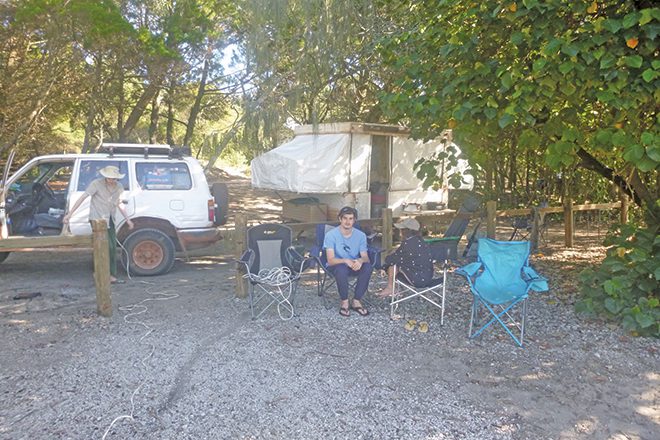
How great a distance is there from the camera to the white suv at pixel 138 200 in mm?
6727

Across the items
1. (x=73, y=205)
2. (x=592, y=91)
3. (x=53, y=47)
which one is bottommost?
(x=73, y=205)

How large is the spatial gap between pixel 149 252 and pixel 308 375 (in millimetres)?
3996

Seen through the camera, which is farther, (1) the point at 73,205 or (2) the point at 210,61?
(2) the point at 210,61

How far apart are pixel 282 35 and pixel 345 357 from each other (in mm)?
5735

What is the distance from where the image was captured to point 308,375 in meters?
3.77

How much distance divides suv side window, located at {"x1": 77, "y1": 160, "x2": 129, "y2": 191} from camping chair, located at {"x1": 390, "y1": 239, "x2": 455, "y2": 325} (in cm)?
388

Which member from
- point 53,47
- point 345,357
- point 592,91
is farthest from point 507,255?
point 53,47

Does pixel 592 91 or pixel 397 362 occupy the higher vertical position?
pixel 592 91

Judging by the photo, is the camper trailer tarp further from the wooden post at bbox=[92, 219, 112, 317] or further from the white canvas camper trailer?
the wooden post at bbox=[92, 219, 112, 317]

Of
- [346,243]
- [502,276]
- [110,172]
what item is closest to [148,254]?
[110,172]

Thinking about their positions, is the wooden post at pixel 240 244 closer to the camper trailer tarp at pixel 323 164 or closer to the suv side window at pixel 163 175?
the suv side window at pixel 163 175

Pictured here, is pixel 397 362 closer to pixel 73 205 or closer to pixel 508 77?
pixel 508 77

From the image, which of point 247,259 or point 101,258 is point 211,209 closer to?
point 247,259

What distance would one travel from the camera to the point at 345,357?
4121 mm
